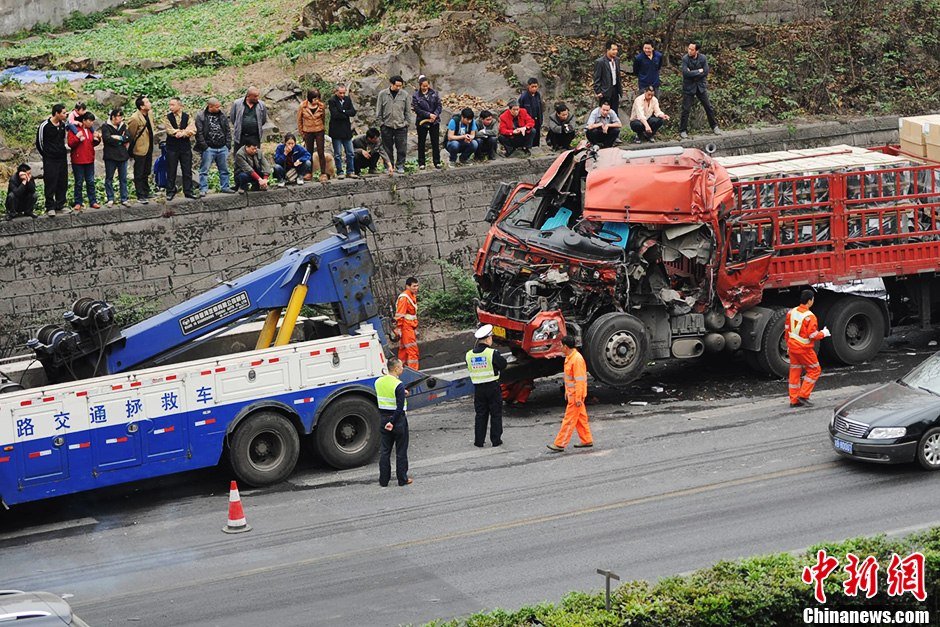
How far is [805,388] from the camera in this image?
16422mm

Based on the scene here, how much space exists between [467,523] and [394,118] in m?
10.1

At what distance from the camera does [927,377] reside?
14438mm

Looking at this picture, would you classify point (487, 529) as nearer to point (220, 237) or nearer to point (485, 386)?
point (485, 386)

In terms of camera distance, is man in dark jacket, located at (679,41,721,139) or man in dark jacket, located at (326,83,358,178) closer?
man in dark jacket, located at (326,83,358,178)

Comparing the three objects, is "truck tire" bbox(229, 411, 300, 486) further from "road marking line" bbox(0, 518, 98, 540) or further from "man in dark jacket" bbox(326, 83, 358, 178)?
"man in dark jacket" bbox(326, 83, 358, 178)

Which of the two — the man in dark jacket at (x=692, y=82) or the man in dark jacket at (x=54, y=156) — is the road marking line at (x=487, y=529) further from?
the man in dark jacket at (x=692, y=82)

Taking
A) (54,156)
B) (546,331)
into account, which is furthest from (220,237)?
(546,331)

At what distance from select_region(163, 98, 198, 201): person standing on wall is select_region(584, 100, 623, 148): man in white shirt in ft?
21.5

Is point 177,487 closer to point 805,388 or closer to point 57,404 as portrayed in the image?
point 57,404

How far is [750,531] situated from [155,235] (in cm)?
1155

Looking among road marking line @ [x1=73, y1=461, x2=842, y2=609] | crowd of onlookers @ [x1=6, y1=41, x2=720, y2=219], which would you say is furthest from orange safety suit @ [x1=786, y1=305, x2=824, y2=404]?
crowd of onlookers @ [x1=6, y1=41, x2=720, y2=219]

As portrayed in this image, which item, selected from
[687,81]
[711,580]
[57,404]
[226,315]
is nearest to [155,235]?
[226,315]

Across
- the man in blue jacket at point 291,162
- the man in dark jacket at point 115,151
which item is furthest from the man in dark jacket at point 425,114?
the man in dark jacket at point 115,151

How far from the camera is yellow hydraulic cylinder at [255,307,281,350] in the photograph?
15.7m
